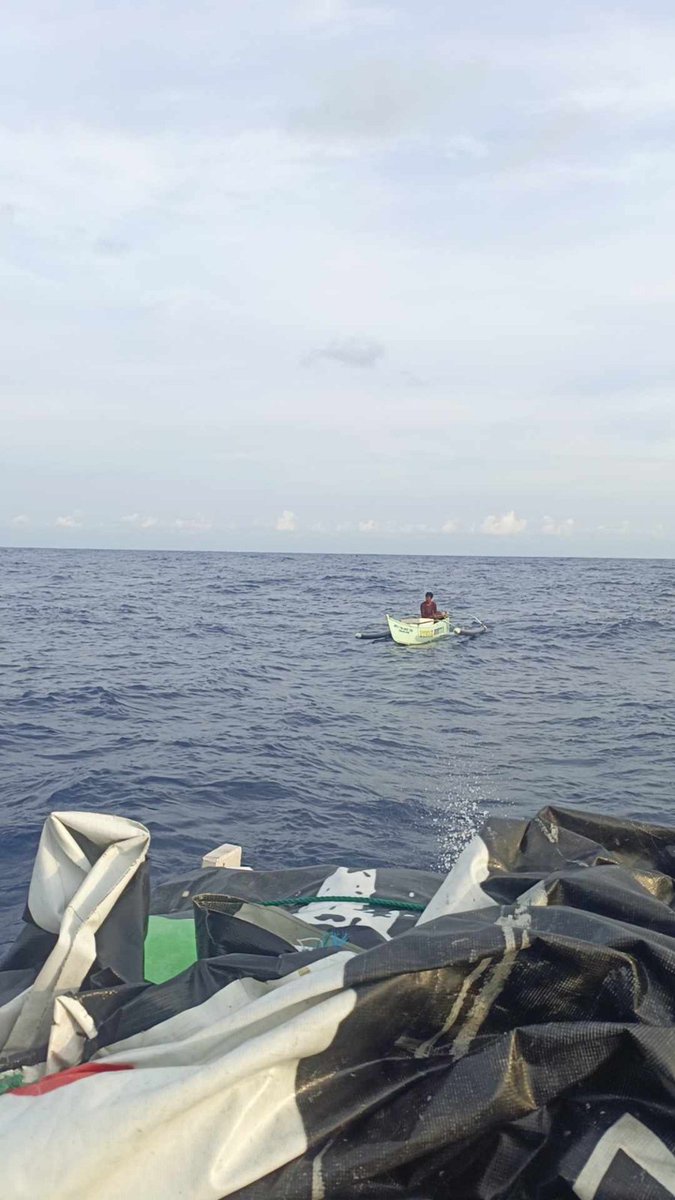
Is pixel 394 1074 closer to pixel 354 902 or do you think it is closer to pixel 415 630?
pixel 354 902

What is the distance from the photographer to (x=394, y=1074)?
2.12 m

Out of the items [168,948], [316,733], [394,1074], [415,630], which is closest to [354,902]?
[168,948]

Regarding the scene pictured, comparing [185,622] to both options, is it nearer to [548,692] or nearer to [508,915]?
[548,692]

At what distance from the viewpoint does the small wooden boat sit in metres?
25.1

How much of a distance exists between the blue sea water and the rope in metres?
3.83

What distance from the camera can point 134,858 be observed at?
308cm

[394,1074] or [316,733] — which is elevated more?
[394,1074]

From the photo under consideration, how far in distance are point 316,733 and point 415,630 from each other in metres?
10.8

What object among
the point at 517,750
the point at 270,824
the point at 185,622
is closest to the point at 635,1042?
the point at 270,824

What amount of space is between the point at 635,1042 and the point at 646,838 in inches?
68.1

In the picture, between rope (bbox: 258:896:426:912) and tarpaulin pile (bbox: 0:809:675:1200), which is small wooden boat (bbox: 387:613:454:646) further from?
tarpaulin pile (bbox: 0:809:675:1200)

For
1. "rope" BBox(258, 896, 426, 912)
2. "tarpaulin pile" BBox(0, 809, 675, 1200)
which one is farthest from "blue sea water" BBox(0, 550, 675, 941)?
"tarpaulin pile" BBox(0, 809, 675, 1200)

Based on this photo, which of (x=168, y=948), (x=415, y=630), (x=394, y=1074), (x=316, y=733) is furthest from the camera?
(x=415, y=630)

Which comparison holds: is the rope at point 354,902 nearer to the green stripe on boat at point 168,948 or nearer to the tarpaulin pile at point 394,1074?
the green stripe on boat at point 168,948
